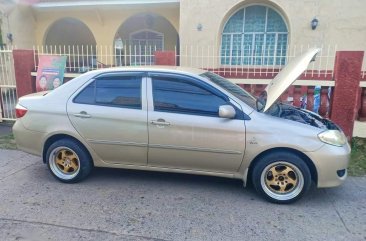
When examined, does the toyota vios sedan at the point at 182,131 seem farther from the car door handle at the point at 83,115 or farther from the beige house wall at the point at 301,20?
the beige house wall at the point at 301,20

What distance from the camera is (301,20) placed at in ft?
31.1

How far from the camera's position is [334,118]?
227 inches

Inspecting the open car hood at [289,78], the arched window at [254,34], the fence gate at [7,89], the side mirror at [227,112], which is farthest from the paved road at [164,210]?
the arched window at [254,34]

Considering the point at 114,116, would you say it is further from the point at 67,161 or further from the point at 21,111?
the point at 21,111

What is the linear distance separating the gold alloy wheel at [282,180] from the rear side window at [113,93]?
1.83m

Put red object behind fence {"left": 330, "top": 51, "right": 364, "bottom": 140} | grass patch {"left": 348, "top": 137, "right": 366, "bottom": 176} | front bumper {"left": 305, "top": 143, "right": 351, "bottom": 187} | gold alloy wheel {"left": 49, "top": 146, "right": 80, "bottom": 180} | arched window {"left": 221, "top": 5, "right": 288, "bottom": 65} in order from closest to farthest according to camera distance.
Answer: front bumper {"left": 305, "top": 143, "right": 351, "bottom": 187} → gold alloy wheel {"left": 49, "top": 146, "right": 80, "bottom": 180} → grass patch {"left": 348, "top": 137, "right": 366, "bottom": 176} → red object behind fence {"left": 330, "top": 51, "right": 364, "bottom": 140} → arched window {"left": 221, "top": 5, "right": 288, "bottom": 65}

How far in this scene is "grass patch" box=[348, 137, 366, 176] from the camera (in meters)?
4.73

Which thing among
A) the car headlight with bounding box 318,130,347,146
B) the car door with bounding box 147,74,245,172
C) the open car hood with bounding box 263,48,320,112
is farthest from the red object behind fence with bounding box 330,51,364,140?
the car door with bounding box 147,74,245,172

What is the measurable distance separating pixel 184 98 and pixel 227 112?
0.60 m

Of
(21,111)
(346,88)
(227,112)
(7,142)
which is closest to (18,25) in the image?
(7,142)

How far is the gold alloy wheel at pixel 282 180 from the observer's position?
11.8 ft

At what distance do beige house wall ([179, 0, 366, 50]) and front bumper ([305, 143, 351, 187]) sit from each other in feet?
22.0

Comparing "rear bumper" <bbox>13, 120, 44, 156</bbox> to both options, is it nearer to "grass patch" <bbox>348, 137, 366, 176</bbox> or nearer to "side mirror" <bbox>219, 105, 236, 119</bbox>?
"side mirror" <bbox>219, 105, 236, 119</bbox>

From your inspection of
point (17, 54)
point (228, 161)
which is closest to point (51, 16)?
point (17, 54)
